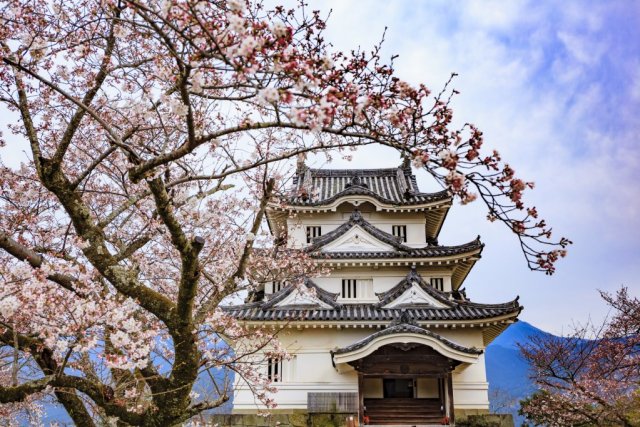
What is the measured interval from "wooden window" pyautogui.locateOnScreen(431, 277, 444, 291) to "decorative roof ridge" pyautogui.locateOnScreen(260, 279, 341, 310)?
12.2 ft

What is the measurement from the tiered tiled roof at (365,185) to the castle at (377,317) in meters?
0.11

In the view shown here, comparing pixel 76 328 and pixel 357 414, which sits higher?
pixel 76 328

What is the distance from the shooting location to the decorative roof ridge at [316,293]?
607 inches

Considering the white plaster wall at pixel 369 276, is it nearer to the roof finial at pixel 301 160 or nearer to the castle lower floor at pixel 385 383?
the castle lower floor at pixel 385 383

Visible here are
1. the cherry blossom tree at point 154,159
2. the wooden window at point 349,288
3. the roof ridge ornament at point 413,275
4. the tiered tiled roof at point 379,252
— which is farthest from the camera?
the wooden window at point 349,288

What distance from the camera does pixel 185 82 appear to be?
3.46 metres

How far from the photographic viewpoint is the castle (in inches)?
538

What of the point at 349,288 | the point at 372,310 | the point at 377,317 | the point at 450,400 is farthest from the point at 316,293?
the point at 450,400

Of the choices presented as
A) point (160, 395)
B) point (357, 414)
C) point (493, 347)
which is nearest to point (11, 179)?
point (160, 395)

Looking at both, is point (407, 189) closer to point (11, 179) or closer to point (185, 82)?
point (11, 179)

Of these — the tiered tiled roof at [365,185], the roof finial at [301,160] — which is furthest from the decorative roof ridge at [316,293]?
the roof finial at [301,160]

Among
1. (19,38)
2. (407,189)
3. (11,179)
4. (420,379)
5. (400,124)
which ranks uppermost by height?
(407,189)

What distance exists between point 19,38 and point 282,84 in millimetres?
3286

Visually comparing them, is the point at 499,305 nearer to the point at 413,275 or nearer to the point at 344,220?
the point at 413,275
